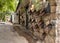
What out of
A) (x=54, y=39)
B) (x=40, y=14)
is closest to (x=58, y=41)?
(x=54, y=39)

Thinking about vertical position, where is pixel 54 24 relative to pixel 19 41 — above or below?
above

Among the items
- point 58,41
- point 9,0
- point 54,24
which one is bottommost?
point 58,41

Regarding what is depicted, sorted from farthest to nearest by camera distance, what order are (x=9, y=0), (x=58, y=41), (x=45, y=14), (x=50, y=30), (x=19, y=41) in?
1. (x=9, y=0)
2. (x=19, y=41)
3. (x=45, y=14)
4. (x=50, y=30)
5. (x=58, y=41)

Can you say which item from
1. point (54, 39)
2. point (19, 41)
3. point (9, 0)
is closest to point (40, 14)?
point (19, 41)

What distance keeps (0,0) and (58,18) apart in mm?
11051

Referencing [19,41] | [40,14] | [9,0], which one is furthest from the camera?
[9,0]

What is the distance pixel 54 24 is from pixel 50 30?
31 cm

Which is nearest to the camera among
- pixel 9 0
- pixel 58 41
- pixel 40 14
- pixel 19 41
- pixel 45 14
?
pixel 58 41

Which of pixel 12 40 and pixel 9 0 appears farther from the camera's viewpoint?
pixel 9 0

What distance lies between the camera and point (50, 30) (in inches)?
187

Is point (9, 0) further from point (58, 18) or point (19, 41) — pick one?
point (58, 18)

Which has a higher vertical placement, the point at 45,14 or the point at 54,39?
the point at 45,14

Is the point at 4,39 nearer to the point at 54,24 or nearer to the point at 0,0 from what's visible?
the point at 54,24

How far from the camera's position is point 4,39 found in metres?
7.26
